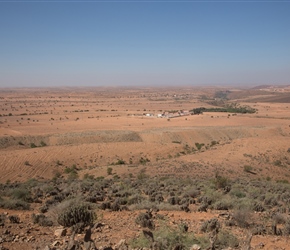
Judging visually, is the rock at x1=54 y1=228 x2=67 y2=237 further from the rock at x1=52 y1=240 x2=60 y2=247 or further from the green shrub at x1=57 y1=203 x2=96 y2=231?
the rock at x1=52 y1=240 x2=60 y2=247

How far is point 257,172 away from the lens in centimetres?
2731

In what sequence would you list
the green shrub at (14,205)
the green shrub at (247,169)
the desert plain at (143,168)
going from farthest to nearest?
the green shrub at (247,169) < the green shrub at (14,205) < the desert plain at (143,168)

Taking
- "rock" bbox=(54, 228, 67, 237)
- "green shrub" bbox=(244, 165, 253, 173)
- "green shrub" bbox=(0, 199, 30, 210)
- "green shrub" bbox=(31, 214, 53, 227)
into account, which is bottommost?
"green shrub" bbox=(244, 165, 253, 173)

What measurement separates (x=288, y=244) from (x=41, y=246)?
22.3ft

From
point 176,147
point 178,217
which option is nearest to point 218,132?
point 176,147

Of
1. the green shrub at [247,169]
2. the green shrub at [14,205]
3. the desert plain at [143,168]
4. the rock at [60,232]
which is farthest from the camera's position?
the green shrub at [247,169]

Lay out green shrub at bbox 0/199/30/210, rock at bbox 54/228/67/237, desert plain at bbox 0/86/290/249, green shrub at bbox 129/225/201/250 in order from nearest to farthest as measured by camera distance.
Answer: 1. green shrub at bbox 129/225/201/250
2. rock at bbox 54/228/67/237
3. desert plain at bbox 0/86/290/249
4. green shrub at bbox 0/199/30/210

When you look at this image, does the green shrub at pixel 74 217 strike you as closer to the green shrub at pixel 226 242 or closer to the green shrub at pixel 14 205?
the green shrub at pixel 226 242

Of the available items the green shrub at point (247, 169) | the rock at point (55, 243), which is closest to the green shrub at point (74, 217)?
the rock at point (55, 243)

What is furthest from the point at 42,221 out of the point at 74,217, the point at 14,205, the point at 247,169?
the point at 247,169

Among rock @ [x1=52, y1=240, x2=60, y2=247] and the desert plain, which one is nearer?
rock @ [x1=52, y1=240, x2=60, y2=247]

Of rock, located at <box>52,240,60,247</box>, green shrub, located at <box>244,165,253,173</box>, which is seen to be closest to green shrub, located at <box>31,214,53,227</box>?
rock, located at <box>52,240,60,247</box>

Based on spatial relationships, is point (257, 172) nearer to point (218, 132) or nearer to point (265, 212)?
point (265, 212)

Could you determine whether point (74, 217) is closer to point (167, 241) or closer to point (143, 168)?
point (167, 241)
